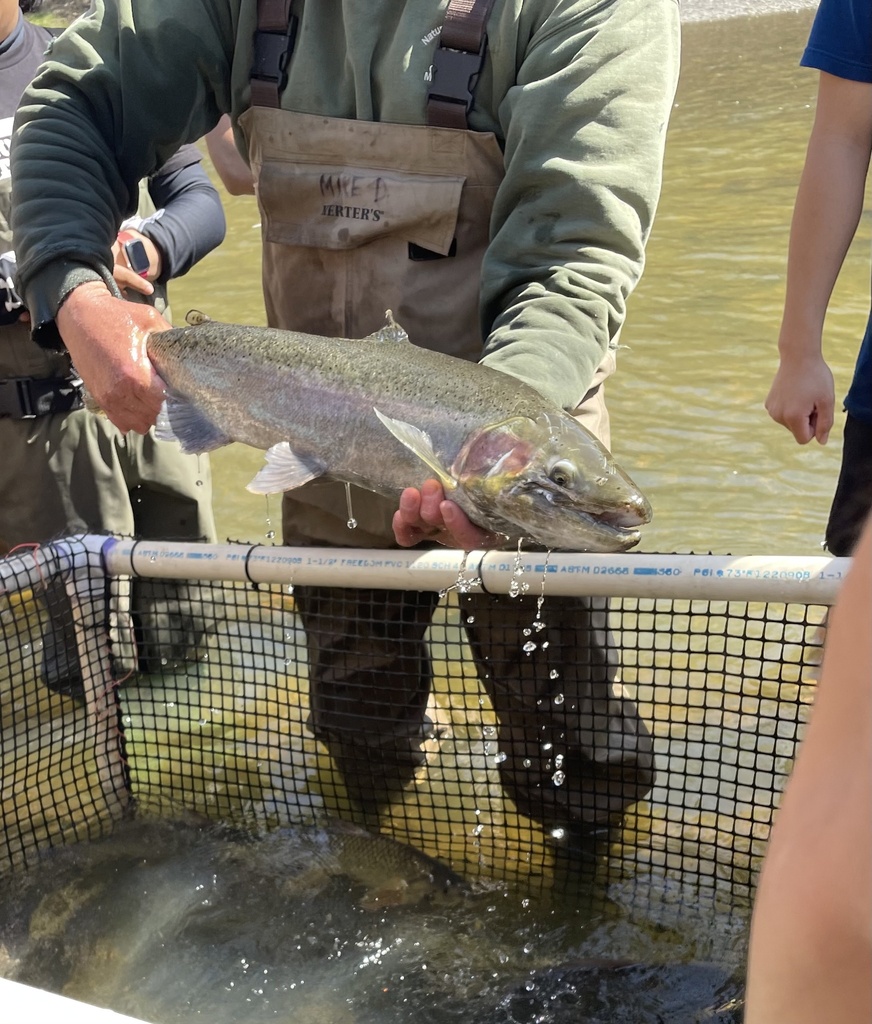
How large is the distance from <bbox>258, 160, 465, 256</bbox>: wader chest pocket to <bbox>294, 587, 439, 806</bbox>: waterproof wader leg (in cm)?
91

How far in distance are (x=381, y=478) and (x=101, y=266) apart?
985mm

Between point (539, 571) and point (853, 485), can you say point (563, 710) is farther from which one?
point (853, 485)

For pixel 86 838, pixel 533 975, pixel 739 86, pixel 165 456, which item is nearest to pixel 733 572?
pixel 533 975

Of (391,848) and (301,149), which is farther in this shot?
(391,848)

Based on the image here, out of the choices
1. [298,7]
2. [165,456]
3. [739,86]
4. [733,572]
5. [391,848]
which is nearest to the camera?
[733,572]

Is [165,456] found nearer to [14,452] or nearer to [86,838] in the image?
[14,452]

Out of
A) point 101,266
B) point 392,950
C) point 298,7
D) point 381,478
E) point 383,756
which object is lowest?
point 392,950

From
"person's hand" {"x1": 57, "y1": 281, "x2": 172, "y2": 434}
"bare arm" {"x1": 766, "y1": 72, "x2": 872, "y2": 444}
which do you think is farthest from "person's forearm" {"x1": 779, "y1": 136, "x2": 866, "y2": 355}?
"person's hand" {"x1": 57, "y1": 281, "x2": 172, "y2": 434}

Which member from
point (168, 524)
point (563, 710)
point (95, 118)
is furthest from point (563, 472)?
point (168, 524)

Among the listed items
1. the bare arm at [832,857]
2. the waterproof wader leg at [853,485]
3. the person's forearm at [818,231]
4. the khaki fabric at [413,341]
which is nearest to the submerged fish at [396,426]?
the khaki fabric at [413,341]

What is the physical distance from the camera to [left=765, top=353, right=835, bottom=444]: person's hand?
2887mm

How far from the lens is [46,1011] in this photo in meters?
1.13

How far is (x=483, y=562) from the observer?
7.78 feet

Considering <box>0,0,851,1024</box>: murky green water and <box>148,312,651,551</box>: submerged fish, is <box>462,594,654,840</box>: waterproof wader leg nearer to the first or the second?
<box>0,0,851,1024</box>: murky green water
